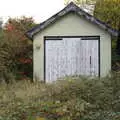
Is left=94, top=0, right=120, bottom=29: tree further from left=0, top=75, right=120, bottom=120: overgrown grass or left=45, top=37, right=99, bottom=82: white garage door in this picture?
left=0, top=75, right=120, bottom=120: overgrown grass

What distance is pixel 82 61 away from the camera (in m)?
24.5

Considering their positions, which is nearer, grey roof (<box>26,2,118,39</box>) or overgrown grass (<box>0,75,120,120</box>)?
overgrown grass (<box>0,75,120,120</box>)

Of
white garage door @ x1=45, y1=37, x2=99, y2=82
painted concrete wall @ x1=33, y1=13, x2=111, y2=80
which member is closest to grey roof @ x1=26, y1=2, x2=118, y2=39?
painted concrete wall @ x1=33, y1=13, x2=111, y2=80

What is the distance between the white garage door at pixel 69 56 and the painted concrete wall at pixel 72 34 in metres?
0.31

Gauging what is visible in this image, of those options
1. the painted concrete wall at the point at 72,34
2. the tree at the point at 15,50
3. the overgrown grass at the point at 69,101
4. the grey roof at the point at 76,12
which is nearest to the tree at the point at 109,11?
the tree at the point at 15,50

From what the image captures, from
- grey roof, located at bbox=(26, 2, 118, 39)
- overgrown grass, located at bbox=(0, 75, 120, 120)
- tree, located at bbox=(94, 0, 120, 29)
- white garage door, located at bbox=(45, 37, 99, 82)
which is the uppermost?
tree, located at bbox=(94, 0, 120, 29)

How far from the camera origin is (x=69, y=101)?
1392 cm

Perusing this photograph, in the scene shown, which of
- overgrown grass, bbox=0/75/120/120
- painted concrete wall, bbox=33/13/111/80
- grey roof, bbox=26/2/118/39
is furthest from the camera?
painted concrete wall, bbox=33/13/111/80

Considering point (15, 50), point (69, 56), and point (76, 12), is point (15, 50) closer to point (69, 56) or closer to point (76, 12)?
point (69, 56)

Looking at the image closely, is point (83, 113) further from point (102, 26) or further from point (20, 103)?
point (102, 26)

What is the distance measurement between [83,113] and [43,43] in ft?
40.2

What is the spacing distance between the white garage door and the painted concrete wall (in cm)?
31

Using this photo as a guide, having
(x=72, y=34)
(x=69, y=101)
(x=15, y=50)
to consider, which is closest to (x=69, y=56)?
(x=72, y=34)

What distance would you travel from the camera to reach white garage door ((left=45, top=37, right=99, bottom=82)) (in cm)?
2442
